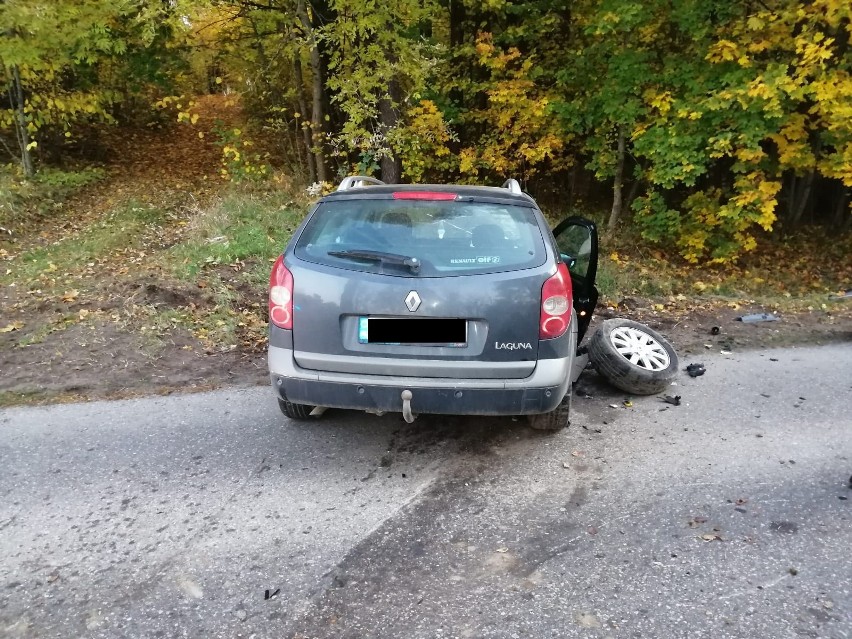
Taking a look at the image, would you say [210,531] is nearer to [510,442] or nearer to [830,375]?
[510,442]

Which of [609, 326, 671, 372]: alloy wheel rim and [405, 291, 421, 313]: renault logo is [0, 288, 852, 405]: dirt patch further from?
[405, 291, 421, 313]: renault logo

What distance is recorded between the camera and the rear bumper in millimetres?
3473

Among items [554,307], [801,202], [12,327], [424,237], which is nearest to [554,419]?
[554,307]

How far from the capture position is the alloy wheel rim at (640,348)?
5207 millimetres

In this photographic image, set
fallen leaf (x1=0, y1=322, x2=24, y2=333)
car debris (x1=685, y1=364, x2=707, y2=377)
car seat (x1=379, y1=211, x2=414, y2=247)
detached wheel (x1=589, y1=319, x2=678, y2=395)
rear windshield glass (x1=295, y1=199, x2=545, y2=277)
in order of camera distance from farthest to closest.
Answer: fallen leaf (x1=0, y1=322, x2=24, y2=333) < car debris (x1=685, y1=364, x2=707, y2=377) < detached wheel (x1=589, y1=319, x2=678, y2=395) < car seat (x1=379, y1=211, x2=414, y2=247) < rear windshield glass (x1=295, y1=199, x2=545, y2=277)

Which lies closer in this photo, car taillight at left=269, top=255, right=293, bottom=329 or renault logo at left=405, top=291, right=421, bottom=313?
renault logo at left=405, top=291, right=421, bottom=313

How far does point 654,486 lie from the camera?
367 cm

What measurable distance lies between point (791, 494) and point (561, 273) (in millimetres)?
1924

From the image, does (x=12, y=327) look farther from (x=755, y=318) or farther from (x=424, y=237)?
(x=755, y=318)

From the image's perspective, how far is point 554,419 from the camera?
4223mm

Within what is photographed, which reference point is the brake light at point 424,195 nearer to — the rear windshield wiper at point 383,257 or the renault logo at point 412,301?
the rear windshield wiper at point 383,257

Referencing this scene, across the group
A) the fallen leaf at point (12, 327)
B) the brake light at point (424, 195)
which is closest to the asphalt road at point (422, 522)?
the brake light at point (424, 195)

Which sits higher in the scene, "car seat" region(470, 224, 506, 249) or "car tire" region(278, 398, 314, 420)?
"car seat" region(470, 224, 506, 249)

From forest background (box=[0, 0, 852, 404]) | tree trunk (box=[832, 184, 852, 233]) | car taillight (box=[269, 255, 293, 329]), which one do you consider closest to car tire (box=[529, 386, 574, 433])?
car taillight (box=[269, 255, 293, 329])
